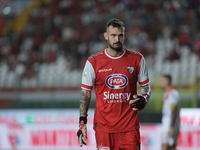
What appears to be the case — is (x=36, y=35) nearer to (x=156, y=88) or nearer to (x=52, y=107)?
(x=52, y=107)

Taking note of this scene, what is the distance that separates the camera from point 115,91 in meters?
3.47

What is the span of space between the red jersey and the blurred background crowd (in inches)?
197

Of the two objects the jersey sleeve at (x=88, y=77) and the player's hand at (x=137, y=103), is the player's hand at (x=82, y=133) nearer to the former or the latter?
the jersey sleeve at (x=88, y=77)

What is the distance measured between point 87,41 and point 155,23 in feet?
8.85

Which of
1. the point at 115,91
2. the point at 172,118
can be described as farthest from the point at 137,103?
the point at 172,118

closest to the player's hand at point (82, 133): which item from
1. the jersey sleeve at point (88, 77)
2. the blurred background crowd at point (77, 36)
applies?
the jersey sleeve at point (88, 77)

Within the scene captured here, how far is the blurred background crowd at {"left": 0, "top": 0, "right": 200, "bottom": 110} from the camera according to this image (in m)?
9.60

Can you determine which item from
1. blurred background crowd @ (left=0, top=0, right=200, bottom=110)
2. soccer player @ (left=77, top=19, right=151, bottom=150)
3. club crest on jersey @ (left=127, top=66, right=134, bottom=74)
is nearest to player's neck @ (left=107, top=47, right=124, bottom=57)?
soccer player @ (left=77, top=19, right=151, bottom=150)

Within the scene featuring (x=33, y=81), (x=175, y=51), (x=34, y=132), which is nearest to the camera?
(x=34, y=132)

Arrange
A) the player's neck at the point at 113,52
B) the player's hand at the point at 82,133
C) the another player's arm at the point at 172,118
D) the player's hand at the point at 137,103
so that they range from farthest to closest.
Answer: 1. the another player's arm at the point at 172,118
2. the player's neck at the point at 113,52
3. the player's hand at the point at 82,133
4. the player's hand at the point at 137,103

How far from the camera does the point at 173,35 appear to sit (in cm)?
1123

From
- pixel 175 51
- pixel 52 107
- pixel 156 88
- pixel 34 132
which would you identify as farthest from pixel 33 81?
pixel 175 51

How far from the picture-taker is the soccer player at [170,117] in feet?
19.2

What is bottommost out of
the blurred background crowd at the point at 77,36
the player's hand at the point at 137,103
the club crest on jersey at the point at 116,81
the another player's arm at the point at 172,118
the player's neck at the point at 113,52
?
the another player's arm at the point at 172,118
